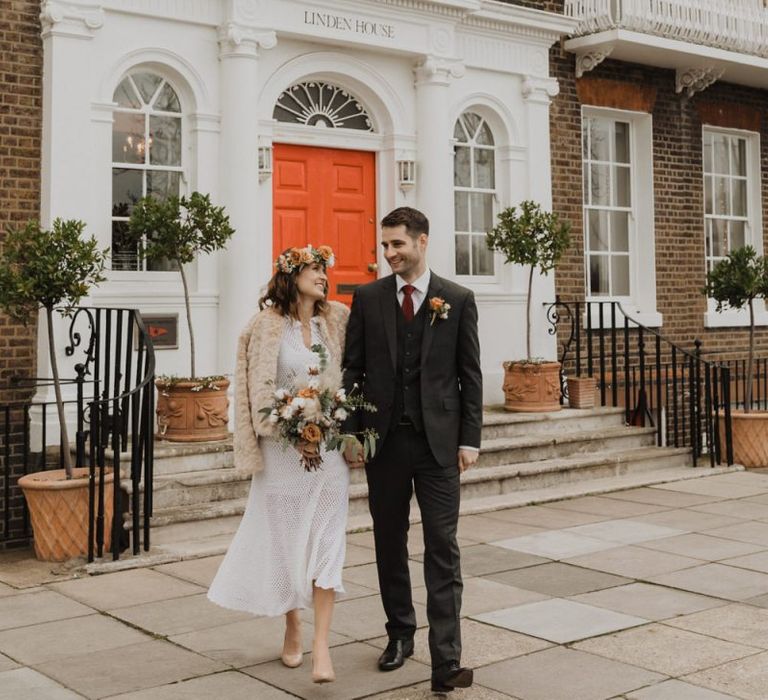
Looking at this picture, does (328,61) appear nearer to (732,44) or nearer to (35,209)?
(35,209)

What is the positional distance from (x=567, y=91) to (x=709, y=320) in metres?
3.22

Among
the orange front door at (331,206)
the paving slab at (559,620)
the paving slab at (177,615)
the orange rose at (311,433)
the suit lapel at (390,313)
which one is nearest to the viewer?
the orange rose at (311,433)

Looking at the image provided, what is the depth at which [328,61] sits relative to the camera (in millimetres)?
9523

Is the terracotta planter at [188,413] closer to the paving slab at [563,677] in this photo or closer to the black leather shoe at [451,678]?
the paving slab at [563,677]

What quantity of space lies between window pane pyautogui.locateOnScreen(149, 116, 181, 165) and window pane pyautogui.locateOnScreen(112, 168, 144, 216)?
23cm

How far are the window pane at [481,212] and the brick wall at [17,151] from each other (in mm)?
4417

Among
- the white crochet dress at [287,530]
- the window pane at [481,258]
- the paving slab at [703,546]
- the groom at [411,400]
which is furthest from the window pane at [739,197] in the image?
the white crochet dress at [287,530]

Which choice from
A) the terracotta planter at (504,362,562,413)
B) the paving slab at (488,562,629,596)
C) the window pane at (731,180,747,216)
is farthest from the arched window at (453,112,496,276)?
the paving slab at (488,562,629,596)


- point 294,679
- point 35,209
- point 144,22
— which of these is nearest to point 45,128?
point 35,209

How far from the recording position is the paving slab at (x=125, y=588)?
5.71m

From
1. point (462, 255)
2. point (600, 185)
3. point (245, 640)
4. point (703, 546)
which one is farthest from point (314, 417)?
point (600, 185)

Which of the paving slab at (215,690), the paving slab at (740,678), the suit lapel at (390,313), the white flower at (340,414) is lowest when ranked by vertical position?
the paving slab at (215,690)

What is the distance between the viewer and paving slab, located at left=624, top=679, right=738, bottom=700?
414 centimetres

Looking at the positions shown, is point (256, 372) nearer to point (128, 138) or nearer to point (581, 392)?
point (128, 138)
